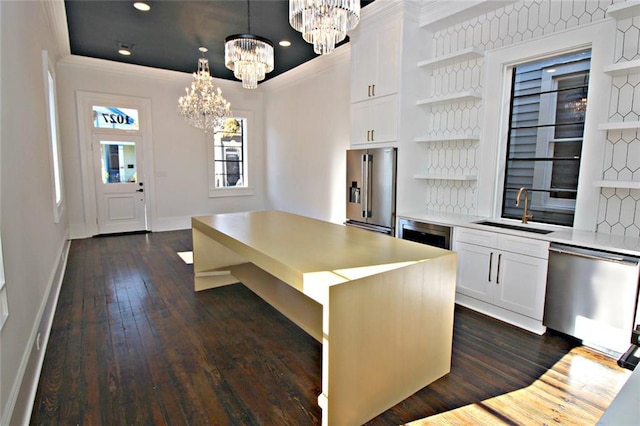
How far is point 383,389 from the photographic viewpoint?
193cm

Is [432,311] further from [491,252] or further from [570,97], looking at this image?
[570,97]

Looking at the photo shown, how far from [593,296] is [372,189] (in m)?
2.35

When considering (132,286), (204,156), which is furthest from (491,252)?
(204,156)

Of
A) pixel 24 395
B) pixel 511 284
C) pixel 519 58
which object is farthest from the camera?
pixel 519 58

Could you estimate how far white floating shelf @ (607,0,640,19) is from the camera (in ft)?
8.03

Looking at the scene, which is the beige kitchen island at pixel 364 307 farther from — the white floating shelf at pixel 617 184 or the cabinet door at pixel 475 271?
the white floating shelf at pixel 617 184

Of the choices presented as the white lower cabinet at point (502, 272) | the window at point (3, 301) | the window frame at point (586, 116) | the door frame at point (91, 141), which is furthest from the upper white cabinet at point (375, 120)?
the door frame at point (91, 141)

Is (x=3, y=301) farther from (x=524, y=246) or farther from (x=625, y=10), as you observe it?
(x=625, y=10)

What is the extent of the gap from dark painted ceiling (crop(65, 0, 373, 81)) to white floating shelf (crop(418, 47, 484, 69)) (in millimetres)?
1058

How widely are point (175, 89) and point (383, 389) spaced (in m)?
6.95

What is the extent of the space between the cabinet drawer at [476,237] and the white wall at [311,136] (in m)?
2.53

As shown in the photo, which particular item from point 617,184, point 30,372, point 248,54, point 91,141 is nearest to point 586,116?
point 617,184

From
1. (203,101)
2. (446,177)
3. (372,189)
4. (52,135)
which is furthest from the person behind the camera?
(203,101)

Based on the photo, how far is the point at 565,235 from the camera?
281 cm
